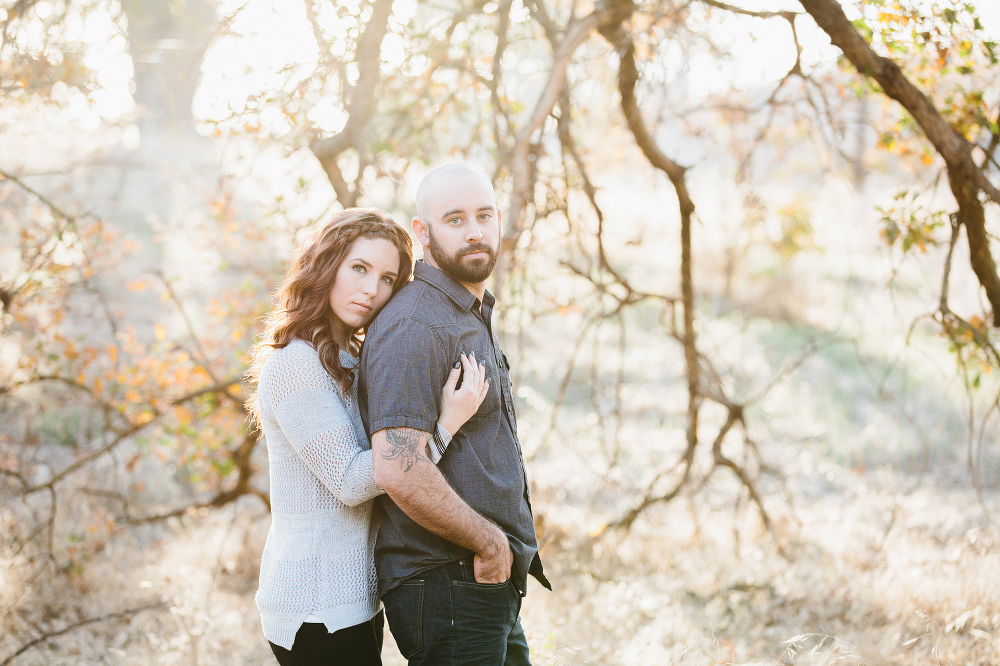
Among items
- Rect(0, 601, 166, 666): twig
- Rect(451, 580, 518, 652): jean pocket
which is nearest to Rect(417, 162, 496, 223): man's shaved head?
Rect(451, 580, 518, 652): jean pocket

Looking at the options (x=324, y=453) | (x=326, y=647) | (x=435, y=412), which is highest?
(x=435, y=412)

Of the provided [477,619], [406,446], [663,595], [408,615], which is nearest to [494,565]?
[477,619]

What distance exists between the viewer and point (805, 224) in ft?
24.2

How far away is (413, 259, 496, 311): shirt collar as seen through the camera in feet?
7.06

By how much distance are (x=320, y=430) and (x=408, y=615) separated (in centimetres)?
56

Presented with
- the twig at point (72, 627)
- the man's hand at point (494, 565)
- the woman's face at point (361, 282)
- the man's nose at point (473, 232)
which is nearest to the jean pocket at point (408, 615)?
the man's hand at point (494, 565)

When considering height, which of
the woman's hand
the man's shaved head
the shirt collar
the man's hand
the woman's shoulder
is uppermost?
the man's shaved head

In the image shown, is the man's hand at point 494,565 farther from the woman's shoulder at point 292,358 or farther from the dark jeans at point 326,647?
the woman's shoulder at point 292,358

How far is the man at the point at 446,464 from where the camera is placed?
1.90 m

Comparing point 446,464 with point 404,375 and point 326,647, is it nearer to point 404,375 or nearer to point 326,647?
point 404,375

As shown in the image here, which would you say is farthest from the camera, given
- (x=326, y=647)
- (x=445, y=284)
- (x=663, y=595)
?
(x=663, y=595)

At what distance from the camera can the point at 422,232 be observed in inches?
89.7

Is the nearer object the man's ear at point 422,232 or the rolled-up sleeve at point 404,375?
the rolled-up sleeve at point 404,375

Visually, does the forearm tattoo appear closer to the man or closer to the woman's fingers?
the man
